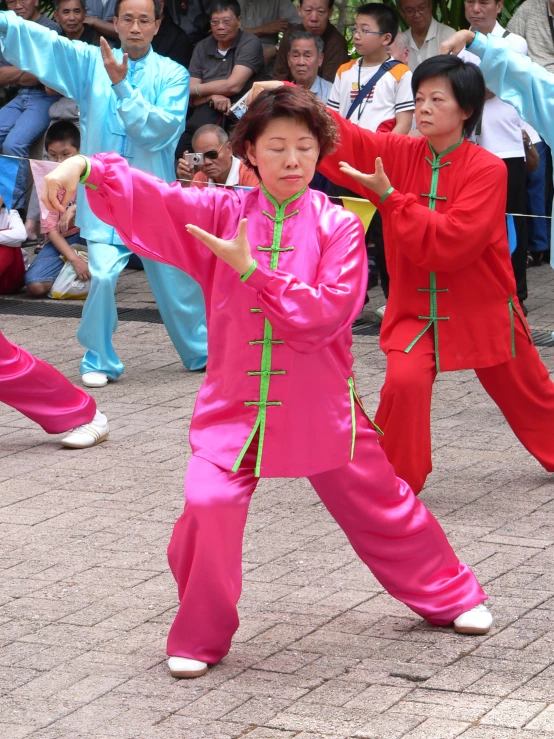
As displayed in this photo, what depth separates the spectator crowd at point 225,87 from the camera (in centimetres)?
713

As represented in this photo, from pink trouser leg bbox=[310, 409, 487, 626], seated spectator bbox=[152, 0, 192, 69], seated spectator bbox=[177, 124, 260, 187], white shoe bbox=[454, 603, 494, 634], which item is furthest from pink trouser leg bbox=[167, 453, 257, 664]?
seated spectator bbox=[152, 0, 192, 69]

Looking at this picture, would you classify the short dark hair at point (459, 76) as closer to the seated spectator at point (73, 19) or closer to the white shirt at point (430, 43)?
the white shirt at point (430, 43)

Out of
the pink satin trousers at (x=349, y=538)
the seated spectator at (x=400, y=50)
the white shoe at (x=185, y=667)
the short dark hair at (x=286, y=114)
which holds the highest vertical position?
the seated spectator at (x=400, y=50)

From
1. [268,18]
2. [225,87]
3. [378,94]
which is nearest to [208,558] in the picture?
[378,94]

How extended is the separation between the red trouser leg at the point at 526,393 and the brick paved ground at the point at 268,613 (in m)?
0.23

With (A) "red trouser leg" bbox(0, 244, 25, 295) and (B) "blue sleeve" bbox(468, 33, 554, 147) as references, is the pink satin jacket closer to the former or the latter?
(B) "blue sleeve" bbox(468, 33, 554, 147)

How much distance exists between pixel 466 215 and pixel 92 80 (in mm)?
3055

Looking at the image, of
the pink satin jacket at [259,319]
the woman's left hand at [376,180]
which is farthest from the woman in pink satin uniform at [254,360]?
the woman's left hand at [376,180]

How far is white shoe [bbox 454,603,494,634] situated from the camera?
3791 millimetres

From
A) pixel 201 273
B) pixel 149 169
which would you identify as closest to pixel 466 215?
pixel 201 273

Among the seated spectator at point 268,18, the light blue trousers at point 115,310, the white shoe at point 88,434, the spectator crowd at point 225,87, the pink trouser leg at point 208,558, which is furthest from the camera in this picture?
the seated spectator at point 268,18

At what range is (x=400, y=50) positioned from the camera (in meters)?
8.59

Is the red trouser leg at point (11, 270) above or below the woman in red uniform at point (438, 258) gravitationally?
below

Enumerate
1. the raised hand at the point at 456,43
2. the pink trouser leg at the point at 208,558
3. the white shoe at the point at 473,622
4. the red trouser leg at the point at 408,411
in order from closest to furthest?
1. the pink trouser leg at the point at 208,558
2. the white shoe at the point at 473,622
3. the red trouser leg at the point at 408,411
4. the raised hand at the point at 456,43
